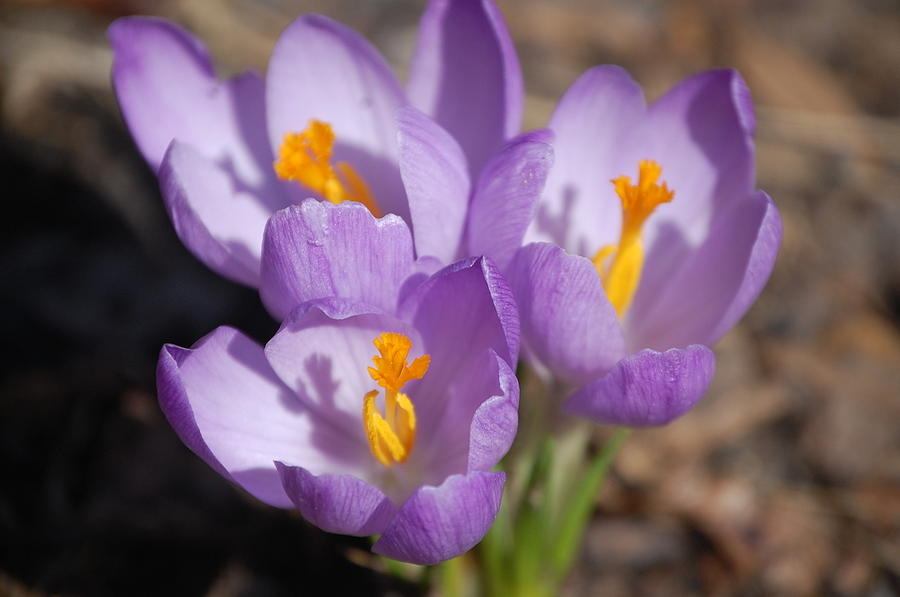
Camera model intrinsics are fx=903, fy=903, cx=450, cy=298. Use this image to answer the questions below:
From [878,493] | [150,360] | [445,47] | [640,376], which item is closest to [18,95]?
[150,360]

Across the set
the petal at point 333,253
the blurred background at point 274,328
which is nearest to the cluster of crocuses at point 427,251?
the petal at point 333,253

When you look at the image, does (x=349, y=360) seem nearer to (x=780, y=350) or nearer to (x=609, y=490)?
(x=609, y=490)

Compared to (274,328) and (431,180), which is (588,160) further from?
(274,328)

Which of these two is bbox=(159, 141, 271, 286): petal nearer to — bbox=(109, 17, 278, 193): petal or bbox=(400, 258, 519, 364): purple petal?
bbox=(109, 17, 278, 193): petal

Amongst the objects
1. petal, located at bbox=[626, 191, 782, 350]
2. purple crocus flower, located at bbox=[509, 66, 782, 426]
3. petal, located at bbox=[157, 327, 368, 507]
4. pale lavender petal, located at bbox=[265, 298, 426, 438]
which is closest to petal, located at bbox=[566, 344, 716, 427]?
purple crocus flower, located at bbox=[509, 66, 782, 426]

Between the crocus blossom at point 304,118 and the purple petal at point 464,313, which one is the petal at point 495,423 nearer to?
the purple petal at point 464,313

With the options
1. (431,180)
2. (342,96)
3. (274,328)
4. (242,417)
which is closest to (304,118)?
(342,96)
